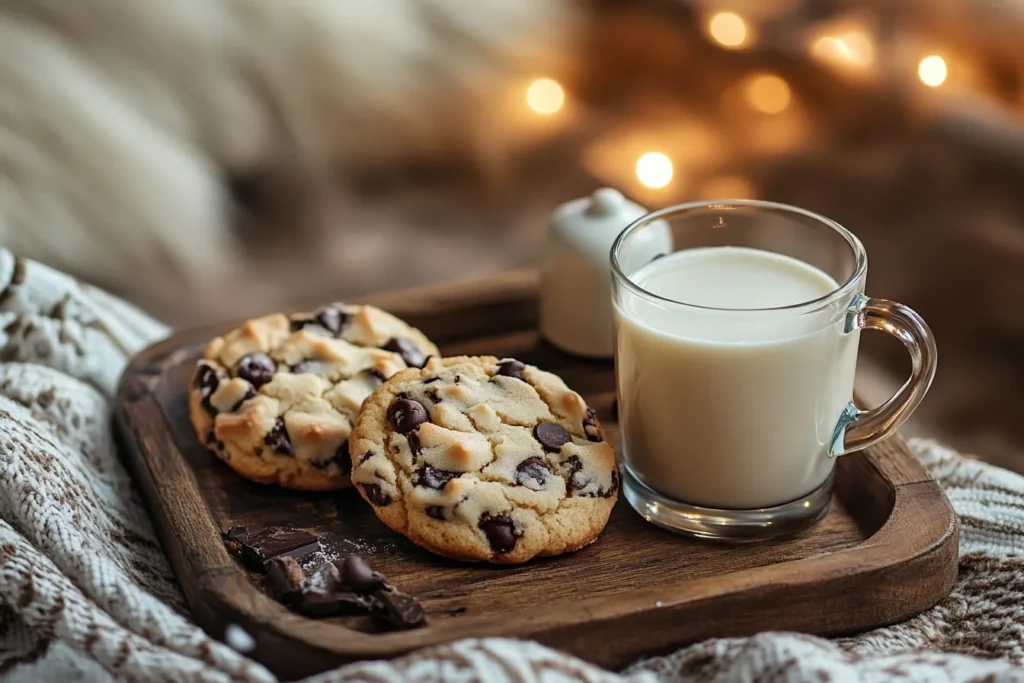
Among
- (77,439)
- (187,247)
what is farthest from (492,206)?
(77,439)

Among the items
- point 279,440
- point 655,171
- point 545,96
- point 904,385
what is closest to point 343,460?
point 279,440

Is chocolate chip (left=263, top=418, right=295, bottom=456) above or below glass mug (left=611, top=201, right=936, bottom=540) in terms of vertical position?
below

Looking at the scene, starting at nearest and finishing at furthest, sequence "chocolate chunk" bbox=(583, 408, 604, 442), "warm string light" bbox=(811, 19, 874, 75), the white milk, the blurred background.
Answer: the white milk
"chocolate chunk" bbox=(583, 408, 604, 442)
the blurred background
"warm string light" bbox=(811, 19, 874, 75)

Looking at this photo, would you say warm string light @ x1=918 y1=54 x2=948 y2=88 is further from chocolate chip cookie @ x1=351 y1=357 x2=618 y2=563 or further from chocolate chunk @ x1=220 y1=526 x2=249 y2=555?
chocolate chunk @ x1=220 y1=526 x2=249 y2=555

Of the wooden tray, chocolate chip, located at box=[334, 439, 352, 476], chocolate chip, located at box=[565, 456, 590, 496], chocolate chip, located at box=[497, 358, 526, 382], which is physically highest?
chocolate chip, located at box=[497, 358, 526, 382]

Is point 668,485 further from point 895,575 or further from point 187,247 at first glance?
point 187,247

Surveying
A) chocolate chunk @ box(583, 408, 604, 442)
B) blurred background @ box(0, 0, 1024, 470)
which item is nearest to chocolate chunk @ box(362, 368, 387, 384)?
chocolate chunk @ box(583, 408, 604, 442)

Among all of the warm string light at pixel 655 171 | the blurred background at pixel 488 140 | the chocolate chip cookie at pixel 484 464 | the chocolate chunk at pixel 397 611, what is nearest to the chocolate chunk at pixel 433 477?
the chocolate chip cookie at pixel 484 464

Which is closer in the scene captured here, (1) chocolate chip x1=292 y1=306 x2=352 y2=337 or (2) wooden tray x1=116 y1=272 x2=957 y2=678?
(2) wooden tray x1=116 y1=272 x2=957 y2=678
